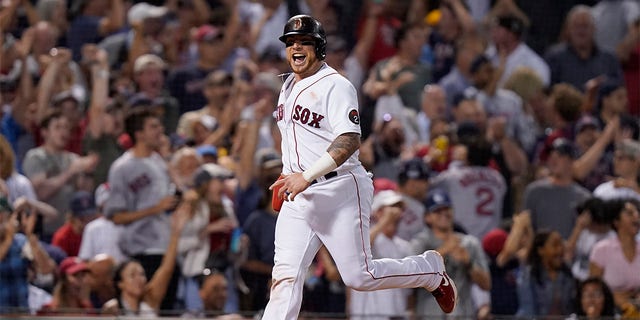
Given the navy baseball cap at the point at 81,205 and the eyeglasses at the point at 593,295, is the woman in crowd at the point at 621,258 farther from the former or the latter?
the navy baseball cap at the point at 81,205

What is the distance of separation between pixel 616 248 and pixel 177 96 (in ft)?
12.0

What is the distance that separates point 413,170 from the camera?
9.30 m

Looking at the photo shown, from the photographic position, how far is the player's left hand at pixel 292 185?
5.88 m

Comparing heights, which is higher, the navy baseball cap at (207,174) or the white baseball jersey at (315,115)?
the navy baseball cap at (207,174)

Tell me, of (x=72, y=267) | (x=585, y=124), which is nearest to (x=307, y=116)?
(x=72, y=267)

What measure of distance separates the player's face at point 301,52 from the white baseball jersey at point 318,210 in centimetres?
6

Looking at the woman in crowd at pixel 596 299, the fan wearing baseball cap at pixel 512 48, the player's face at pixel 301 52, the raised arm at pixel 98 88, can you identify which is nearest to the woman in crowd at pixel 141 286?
the raised arm at pixel 98 88

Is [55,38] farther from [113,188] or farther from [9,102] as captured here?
[113,188]

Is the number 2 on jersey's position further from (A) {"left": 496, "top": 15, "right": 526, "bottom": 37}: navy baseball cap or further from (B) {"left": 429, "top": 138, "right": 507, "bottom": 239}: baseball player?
(A) {"left": 496, "top": 15, "right": 526, "bottom": 37}: navy baseball cap

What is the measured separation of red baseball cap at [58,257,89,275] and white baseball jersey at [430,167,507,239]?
252 cm

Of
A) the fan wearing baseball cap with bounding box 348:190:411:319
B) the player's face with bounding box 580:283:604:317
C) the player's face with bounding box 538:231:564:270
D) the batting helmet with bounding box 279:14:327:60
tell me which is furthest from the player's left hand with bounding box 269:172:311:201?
the player's face with bounding box 538:231:564:270

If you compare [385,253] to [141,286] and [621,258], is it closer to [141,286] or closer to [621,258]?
[141,286]

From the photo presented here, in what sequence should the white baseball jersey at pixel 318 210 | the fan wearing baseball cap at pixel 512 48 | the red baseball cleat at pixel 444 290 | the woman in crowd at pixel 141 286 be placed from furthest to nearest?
the fan wearing baseball cap at pixel 512 48 < the woman in crowd at pixel 141 286 < the red baseball cleat at pixel 444 290 < the white baseball jersey at pixel 318 210

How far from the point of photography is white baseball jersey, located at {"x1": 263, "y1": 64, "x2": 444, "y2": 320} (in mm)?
6109
